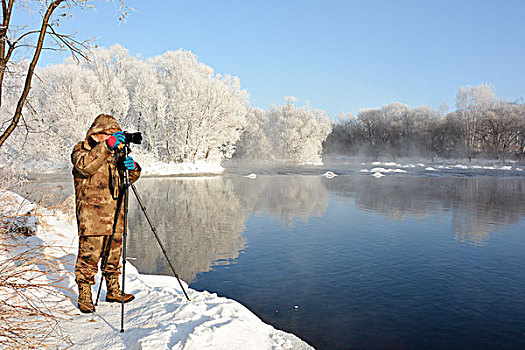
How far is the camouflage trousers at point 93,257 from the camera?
379cm

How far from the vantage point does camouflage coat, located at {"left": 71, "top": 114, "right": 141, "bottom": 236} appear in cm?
373

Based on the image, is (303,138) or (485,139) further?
(485,139)

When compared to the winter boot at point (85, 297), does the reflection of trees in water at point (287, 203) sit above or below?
below

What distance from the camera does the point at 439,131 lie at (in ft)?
211

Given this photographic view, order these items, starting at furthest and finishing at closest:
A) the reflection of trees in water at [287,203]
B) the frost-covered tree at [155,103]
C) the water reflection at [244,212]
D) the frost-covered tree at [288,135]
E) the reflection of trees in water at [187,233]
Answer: the frost-covered tree at [288,135], the frost-covered tree at [155,103], the reflection of trees in water at [287,203], the water reflection at [244,212], the reflection of trees in water at [187,233]

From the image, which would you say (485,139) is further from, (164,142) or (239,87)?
(164,142)

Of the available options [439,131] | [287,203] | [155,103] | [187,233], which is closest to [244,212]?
[287,203]

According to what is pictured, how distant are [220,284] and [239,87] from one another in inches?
1366

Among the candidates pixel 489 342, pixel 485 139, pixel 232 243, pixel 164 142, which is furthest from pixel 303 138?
pixel 489 342

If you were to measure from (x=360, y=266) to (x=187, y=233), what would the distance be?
177 inches

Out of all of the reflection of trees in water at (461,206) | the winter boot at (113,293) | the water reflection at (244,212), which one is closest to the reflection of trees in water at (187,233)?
the water reflection at (244,212)

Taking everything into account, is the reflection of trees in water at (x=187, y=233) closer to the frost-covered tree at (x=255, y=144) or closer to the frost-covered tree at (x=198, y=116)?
the frost-covered tree at (x=198, y=116)

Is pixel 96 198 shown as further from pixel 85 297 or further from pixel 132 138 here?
pixel 85 297

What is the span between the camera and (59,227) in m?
7.27
